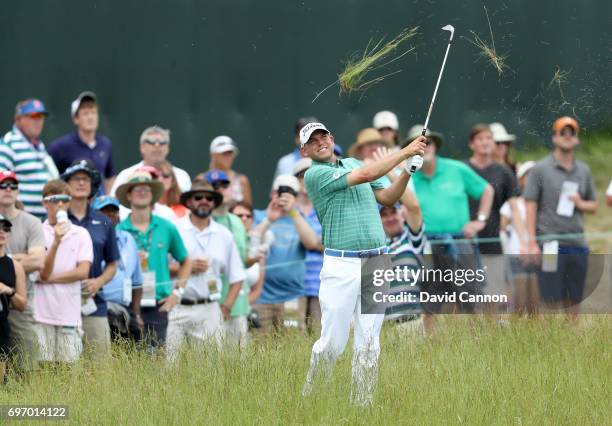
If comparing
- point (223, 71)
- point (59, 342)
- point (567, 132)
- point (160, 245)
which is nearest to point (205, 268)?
point (160, 245)

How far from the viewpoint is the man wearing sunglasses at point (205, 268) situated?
42.6ft

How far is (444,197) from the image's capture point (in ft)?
45.9

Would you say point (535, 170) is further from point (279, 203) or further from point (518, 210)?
point (279, 203)

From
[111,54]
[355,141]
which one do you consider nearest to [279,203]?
[355,141]

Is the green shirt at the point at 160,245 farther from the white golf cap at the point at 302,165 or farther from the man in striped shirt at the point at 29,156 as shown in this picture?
the white golf cap at the point at 302,165

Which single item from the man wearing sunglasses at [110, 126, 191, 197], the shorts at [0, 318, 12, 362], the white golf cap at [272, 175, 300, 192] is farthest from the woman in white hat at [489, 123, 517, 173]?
the shorts at [0, 318, 12, 362]

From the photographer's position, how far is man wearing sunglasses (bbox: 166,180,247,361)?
12984mm

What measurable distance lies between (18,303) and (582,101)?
5270 mm

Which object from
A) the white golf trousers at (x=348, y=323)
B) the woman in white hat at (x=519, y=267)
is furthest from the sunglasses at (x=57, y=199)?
the woman in white hat at (x=519, y=267)

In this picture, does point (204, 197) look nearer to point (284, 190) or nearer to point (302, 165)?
point (284, 190)

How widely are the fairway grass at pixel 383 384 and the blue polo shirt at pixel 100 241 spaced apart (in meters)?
0.84

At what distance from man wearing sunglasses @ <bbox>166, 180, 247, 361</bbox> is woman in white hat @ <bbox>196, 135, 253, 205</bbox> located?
159cm

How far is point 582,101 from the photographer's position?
12.8 metres

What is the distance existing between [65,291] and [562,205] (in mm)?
5274
